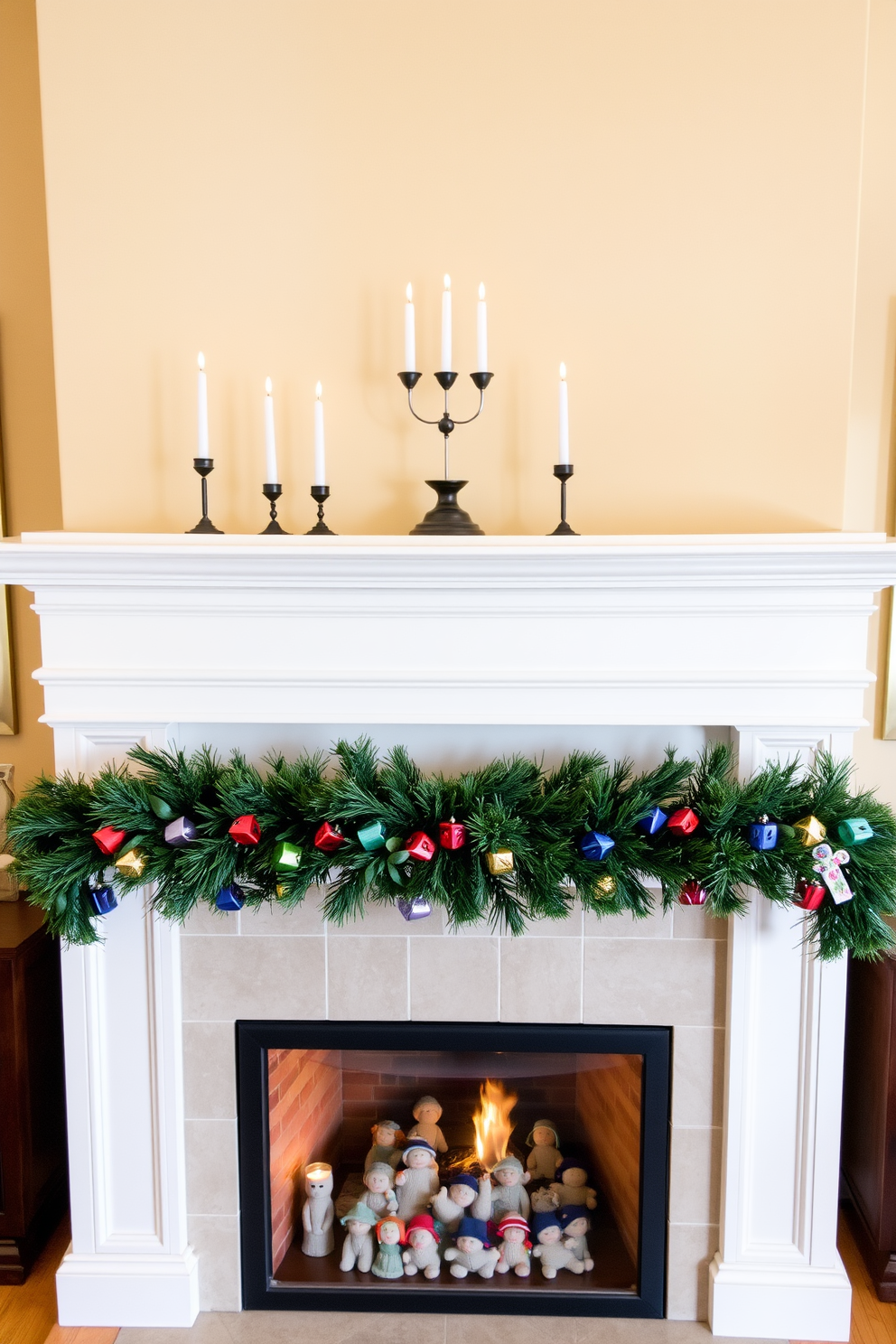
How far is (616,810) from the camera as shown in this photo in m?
1.59

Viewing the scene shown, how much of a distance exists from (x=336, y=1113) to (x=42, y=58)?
6.62ft

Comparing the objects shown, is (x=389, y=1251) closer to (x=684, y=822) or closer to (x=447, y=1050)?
(x=447, y=1050)

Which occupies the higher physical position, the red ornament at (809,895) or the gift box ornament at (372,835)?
the gift box ornament at (372,835)

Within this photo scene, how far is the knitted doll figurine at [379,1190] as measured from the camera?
1.88 meters

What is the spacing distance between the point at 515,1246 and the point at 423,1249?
178 millimetres

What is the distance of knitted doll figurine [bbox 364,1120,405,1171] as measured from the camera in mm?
1908

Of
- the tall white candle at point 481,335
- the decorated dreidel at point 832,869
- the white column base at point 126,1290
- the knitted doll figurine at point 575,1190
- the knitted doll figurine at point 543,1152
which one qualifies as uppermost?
the tall white candle at point 481,335

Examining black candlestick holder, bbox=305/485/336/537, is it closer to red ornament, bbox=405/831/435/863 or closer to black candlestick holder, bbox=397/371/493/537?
black candlestick holder, bbox=397/371/493/537

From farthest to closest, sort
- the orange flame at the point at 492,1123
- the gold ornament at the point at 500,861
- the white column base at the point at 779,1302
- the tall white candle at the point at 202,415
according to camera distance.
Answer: the orange flame at the point at 492,1123
the white column base at the point at 779,1302
the tall white candle at the point at 202,415
the gold ornament at the point at 500,861

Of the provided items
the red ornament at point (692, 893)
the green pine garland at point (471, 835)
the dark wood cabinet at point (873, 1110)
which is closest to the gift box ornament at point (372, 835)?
the green pine garland at point (471, 835)

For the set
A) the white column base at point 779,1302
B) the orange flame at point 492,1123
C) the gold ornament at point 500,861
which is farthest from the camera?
the orange flame at point 492,1123

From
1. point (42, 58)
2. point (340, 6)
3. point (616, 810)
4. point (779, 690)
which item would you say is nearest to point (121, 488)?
point (42, 58)

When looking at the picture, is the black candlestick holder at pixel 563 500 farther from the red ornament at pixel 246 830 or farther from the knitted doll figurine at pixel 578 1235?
the knitted doll figurine at pixel 578 1235

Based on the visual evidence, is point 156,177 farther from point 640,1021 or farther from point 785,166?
point 640,1021
